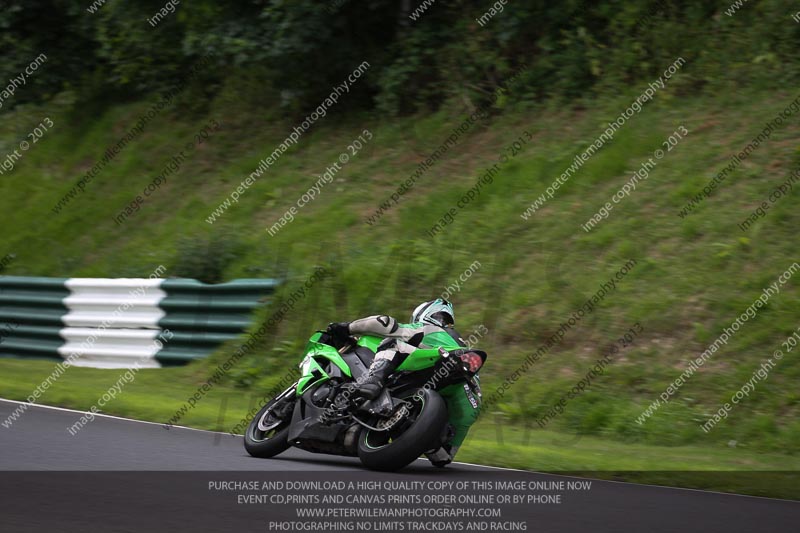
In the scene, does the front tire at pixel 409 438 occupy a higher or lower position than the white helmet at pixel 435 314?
lower

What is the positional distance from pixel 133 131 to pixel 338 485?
15660 mm

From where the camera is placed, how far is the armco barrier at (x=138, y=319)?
48.0ft

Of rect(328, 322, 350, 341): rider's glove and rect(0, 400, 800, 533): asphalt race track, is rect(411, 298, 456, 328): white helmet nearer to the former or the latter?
rect(328, 322, 350, 341): rider's glove

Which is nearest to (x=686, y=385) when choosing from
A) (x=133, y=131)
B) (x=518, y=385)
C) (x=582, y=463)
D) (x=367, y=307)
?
(x=518, y=385)

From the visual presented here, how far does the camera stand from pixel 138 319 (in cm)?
1491

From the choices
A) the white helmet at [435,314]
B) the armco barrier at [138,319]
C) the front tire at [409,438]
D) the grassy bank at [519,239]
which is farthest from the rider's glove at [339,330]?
the armco barrier at [138,319]

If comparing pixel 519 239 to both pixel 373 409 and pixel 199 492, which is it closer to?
pixel 373 409

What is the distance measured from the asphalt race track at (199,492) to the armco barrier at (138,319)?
15.2 ft

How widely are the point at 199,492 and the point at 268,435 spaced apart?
2084 millimetres

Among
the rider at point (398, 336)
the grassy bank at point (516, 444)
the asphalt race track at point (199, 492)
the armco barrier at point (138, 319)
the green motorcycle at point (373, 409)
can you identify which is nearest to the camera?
the asphalt race track at point (199, 492)

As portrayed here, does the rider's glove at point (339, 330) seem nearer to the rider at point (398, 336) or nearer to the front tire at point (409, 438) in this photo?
the rider at point (398, 336)

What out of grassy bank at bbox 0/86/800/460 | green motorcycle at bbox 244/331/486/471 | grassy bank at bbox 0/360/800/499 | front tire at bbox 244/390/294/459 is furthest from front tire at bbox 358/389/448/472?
grassy bank at bbox 0/86/800/460

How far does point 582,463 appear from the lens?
9547 millimetres

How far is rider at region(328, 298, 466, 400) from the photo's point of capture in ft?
27.8
